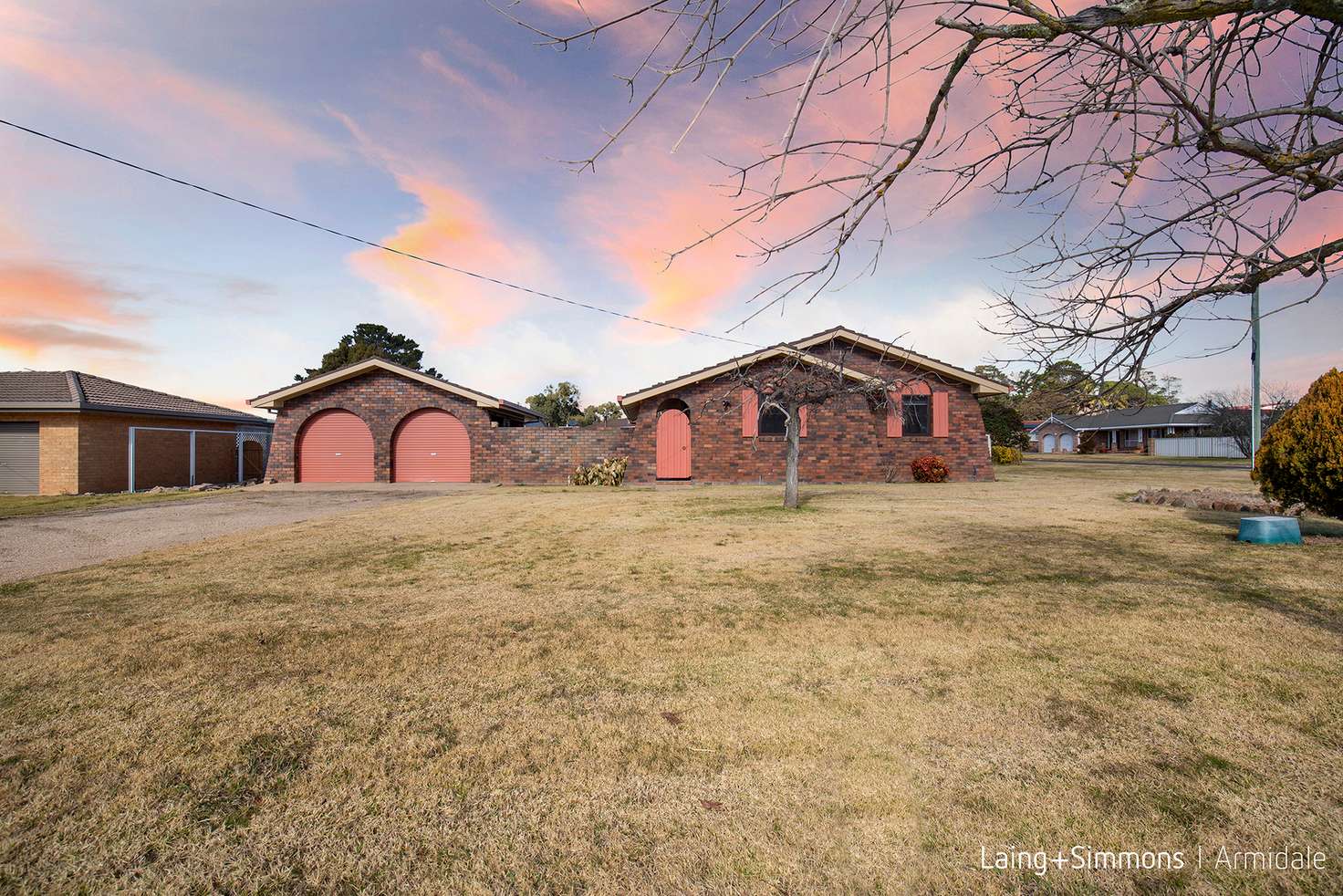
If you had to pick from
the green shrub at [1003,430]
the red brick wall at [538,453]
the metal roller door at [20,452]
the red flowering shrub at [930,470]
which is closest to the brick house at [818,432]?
the red flowering shrub at [930,470]

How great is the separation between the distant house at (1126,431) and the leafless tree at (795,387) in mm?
33316

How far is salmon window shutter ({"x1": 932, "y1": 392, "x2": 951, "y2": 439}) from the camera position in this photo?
1847 centimetres

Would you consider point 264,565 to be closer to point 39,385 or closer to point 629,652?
point 629,652

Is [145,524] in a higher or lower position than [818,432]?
lower

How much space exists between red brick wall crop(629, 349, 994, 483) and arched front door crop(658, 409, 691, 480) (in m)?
0.21

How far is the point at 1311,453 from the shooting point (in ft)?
23.5

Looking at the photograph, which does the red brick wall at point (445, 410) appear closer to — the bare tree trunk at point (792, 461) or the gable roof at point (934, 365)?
the gable roof at point (934, 365)

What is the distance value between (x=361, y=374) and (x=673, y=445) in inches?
476

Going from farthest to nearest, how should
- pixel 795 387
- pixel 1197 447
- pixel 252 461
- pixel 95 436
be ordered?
pixel 1197 447 < pixel 252 461 < pixel 95 436 < pixel 795 387

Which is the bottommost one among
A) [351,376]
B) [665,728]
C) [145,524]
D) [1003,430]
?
[665,728]

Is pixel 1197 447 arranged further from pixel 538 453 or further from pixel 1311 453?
pixel 538 453

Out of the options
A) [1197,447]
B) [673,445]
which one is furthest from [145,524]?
[1197,447]

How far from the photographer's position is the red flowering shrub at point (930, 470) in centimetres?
1775

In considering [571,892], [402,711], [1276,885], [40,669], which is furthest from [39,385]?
[1276,885]
